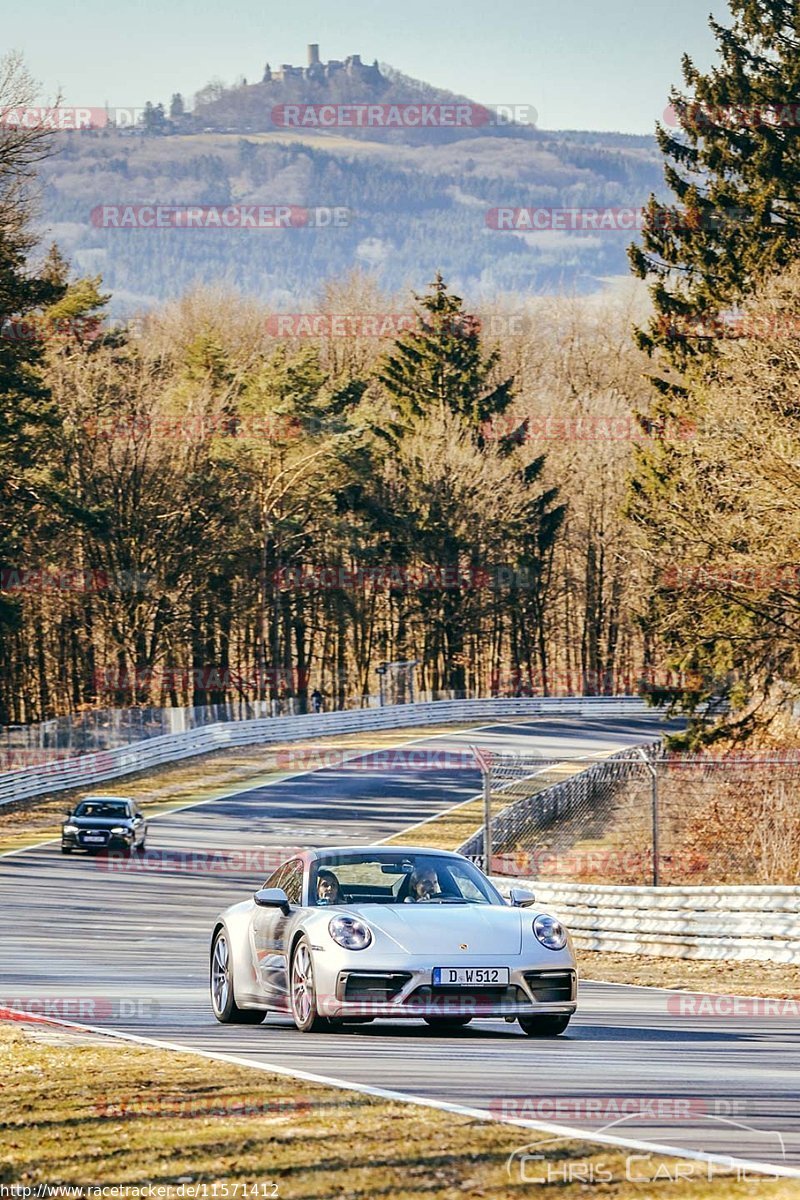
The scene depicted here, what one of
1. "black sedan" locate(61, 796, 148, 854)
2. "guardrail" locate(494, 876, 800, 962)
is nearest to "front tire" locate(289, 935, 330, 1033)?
"guardrail" locate(494, 876, 800, 962)

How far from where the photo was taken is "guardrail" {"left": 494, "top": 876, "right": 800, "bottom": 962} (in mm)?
19234

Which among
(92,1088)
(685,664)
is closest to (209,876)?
(685,664)

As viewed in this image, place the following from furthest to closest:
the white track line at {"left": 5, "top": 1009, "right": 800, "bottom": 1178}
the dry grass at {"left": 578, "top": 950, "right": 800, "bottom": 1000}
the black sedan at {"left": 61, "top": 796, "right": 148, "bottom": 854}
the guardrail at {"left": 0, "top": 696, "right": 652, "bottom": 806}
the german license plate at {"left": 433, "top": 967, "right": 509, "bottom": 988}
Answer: the guardrail at {"left": 0, "top": 696, "right": 652, "bottom": 806} < the black sedan at {"left": 61, "top": 796, "right": 148, "bottom": 854} < the dry grass at {"left": 578, "top": 950, "right": 800, "bottom": 1000} < the german license plate at {"left": 433, "top": 967, "right": 509, "bottom": 988} < the white track line at {"left": 5, "top": 1009, "right": 800, "bottom": 1178}

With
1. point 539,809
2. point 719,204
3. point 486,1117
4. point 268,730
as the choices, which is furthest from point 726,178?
point 486,1117

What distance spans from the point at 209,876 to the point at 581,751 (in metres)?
25.3

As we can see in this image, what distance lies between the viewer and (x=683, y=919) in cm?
2077

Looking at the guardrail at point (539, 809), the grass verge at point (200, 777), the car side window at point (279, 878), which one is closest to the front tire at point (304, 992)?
the car side window at point (279, 878)

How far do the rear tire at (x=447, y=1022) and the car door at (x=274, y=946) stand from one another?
3.47ft

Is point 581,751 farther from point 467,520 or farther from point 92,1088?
point 92,1088

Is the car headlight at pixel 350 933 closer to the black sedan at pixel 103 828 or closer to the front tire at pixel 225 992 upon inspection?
the front tire at pixel 225 992

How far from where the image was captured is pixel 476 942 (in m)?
12.0

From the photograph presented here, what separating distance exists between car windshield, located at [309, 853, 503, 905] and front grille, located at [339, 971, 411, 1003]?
2.95 feet

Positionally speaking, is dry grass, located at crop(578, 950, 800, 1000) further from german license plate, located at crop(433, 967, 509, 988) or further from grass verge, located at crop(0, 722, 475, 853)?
grass verge, located at crop(0, 722, 475, 853)

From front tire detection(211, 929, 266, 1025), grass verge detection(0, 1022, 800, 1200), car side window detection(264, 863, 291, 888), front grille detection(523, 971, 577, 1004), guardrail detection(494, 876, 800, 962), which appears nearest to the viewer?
grass verge detection(0, 1022, 800, 1200)
